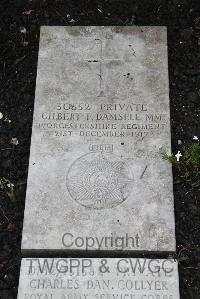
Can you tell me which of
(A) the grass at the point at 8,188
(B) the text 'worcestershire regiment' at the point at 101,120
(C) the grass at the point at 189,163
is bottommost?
(A) the grass at the point at 8,188

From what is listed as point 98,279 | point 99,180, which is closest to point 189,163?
point 99,180

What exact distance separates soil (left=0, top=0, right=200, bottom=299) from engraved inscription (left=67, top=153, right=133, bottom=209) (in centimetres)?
42

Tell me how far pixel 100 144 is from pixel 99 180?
294 mm

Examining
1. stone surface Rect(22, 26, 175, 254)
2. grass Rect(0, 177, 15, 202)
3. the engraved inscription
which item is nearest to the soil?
grass Rect(0, 177, 15, 202)

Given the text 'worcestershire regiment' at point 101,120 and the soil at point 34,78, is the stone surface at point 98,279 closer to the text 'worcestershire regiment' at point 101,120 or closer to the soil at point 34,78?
the soil at point 34,78

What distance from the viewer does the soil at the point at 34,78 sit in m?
3.59

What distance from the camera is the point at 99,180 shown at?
366cm

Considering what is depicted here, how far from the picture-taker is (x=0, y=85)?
4.32 meters

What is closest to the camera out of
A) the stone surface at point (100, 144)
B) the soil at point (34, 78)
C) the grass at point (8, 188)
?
the stone surface at point (100, 144)

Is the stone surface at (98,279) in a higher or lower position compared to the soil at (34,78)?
lower

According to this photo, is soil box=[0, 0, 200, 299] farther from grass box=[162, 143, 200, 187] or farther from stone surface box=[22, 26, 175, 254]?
stone surface box=[22, 26, 175, 254]

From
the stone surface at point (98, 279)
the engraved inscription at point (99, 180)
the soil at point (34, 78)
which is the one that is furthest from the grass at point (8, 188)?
the stone surface at point (98, 279)

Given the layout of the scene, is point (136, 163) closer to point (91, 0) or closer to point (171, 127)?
point (171, 127)

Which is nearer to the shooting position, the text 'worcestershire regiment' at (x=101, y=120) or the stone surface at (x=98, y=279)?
the stone surface at (x=98, y=279)
